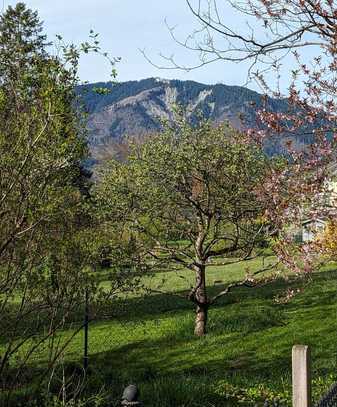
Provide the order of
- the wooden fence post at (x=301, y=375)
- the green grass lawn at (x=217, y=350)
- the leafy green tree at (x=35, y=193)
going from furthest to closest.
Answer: the green grass lawn at (x=217, y=350)
the leafy green tree at (x=35, y=193)
the wooden fence post at (x=301, y=375)

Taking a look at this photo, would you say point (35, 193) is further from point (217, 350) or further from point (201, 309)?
point (201, 309)

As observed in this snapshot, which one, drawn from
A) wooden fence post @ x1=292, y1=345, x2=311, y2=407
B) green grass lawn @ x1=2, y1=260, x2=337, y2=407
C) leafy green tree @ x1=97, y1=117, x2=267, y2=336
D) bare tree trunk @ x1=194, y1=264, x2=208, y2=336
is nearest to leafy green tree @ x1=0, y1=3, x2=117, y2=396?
green grass lawn @ x1=2, y1=260, x2=337, y2=407

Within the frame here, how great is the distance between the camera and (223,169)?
50.2ft

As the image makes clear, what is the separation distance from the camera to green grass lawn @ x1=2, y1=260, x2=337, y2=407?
31.6 ft

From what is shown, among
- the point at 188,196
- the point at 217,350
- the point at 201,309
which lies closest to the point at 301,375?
the point at 217,350

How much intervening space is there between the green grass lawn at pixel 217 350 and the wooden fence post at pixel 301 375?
3.66 m

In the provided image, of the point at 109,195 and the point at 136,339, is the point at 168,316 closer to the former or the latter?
the point at 136,339

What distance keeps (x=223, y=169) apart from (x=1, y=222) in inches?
357

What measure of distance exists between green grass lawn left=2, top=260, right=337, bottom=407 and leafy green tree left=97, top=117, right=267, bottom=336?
3.92 feet

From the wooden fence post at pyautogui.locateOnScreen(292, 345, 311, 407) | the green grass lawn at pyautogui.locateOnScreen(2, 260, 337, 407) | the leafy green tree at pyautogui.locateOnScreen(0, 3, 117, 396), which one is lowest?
the green grass lawn at pyautogui.locateOnScreen(2, 260, 337, 407)

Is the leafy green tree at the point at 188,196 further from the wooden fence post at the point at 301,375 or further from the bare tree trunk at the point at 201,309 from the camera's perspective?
the wooden fence post at the point at 301,375

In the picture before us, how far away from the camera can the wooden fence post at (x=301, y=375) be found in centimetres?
455

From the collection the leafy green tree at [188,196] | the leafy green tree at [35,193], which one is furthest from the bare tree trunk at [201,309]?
the leafy green tree at [35,193]

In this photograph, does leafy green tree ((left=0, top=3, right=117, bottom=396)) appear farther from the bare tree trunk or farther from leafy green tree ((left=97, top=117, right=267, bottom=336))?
the bare tree trunk
